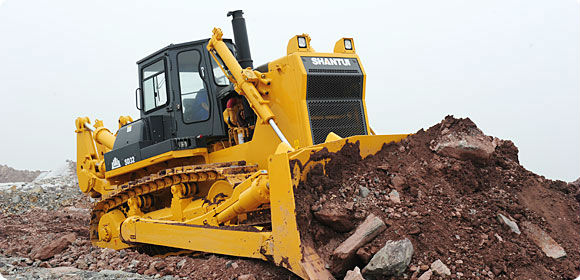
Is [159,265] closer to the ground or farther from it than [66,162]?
closer to the ground

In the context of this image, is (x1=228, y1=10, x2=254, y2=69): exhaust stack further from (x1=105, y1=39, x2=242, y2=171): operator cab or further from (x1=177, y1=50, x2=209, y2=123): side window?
(x1=177, y1=50, x2=209, y2=123): side window

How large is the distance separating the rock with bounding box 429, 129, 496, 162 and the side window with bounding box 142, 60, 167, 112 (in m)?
3.98

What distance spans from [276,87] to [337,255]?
265 centimetres

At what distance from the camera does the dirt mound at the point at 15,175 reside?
22.4 meters

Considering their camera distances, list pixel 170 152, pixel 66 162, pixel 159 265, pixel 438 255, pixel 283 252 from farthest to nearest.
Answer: pixel 66 162, pixel 170 152, pixel 159 265, pixel 283 252, pixel 438 255

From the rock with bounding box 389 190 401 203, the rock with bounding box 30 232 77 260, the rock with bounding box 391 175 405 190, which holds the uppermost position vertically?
the rock with bounding box 391 175 405 190

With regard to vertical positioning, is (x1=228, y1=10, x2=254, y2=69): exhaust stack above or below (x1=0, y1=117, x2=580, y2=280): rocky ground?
above

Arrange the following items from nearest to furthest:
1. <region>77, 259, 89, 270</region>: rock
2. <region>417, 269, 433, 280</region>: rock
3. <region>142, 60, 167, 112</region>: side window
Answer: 1. <region>417, 269, 433, 280</region>: rock
2. <region>77, 259, 89, 270</region>: rock
3. <region>142, 60, 167, 112</region>: side window

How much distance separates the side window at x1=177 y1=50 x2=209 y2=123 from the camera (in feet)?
22.0

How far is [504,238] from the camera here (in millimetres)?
3871

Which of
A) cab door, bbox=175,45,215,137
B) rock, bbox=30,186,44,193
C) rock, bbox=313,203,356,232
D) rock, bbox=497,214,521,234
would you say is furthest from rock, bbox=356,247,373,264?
rock, bbox=30,186,44,193

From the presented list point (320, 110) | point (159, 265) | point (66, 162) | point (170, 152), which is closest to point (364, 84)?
point (320, 110)

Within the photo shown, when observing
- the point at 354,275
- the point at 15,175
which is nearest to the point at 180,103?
the point at 354,275

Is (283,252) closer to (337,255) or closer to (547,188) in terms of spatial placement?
(337,255)
